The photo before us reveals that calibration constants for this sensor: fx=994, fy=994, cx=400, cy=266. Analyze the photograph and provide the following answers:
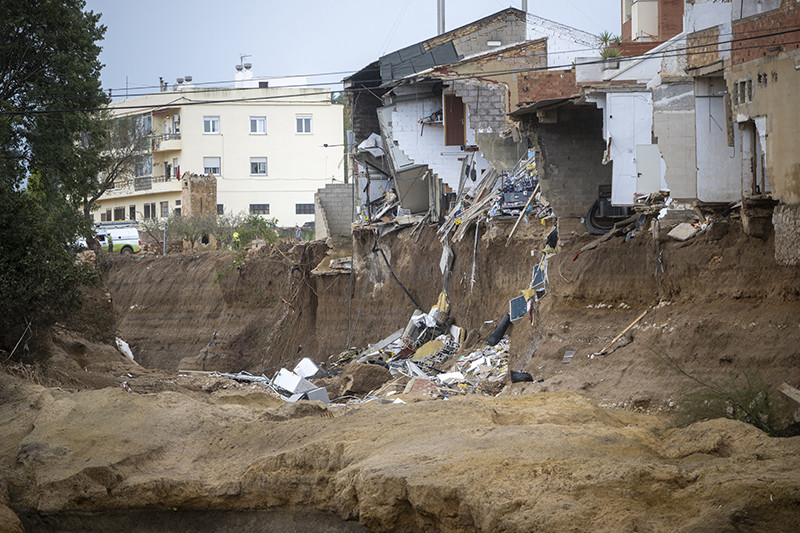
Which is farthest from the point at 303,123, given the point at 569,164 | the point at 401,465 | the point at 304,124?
the point at 401,465

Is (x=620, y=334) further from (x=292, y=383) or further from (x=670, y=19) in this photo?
(x=670, y=19)

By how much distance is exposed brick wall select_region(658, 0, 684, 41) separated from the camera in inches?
992

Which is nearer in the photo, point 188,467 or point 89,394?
point 188,467

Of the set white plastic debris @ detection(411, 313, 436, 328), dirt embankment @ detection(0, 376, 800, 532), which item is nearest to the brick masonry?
white plastic debris @ detection(411, 313, 436, 328)

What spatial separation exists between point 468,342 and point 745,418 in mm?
13251

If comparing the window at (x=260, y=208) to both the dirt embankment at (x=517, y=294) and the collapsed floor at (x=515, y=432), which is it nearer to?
the dirt embankment at (x=517, y=294)

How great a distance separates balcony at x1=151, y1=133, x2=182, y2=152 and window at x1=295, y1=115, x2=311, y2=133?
7717 millimetres

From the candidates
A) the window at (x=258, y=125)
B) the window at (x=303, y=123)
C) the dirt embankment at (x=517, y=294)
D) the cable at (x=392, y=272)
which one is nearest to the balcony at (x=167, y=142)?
the window at (x=258, y=125)

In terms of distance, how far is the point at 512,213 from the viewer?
996 inches

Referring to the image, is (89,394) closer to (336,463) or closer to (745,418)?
(336,463)

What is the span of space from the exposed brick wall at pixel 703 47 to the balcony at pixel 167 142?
48.6 meters

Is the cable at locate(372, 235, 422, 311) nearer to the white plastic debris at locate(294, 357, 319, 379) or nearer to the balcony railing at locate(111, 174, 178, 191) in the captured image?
the white plastic debris at locate(294, 357, 319, 379)

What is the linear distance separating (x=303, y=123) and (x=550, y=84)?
39.1 meters

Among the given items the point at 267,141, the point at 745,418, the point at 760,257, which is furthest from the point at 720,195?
the point at 267,141
